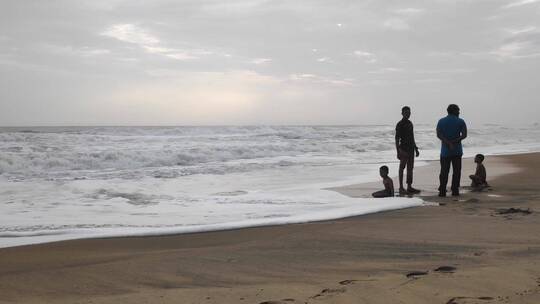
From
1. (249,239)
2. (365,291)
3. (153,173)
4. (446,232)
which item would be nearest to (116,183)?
(153,173)

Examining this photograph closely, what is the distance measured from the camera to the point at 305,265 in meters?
3.70

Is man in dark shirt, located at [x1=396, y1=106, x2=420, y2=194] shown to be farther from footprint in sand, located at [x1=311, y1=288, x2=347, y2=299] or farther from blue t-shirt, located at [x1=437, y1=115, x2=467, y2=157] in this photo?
footprint in sand, located at [x1=311, y1=288, x2=347, y2=299]

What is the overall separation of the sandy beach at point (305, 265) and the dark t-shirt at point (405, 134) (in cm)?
346

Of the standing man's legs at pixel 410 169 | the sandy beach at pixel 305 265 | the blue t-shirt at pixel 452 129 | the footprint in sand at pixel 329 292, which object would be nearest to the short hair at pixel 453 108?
the blue t-shirt at pixel 452 129

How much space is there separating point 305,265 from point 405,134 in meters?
5.95

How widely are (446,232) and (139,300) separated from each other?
313 cm

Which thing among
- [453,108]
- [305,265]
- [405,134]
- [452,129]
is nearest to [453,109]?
[453,108]

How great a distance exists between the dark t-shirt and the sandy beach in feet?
11.4

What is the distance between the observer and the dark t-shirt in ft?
29.5

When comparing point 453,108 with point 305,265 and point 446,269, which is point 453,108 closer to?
point 446,269

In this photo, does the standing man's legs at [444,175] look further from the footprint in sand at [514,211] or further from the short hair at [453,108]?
the footprint in sand at [514,211]

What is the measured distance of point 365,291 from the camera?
9.59 ft

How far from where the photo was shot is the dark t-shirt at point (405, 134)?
29.5ft

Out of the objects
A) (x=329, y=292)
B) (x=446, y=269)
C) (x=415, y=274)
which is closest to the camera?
(x=329, y=292)
